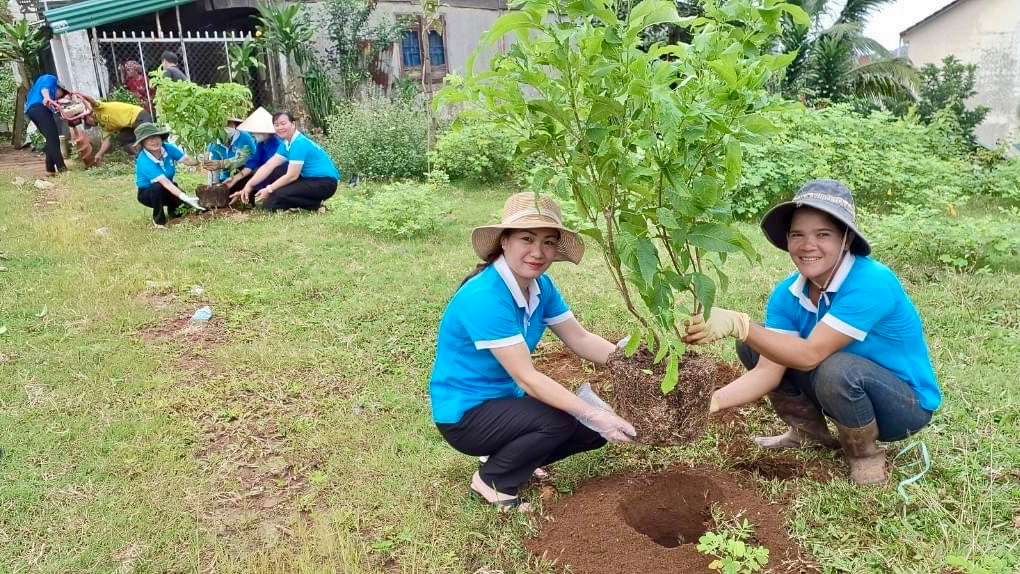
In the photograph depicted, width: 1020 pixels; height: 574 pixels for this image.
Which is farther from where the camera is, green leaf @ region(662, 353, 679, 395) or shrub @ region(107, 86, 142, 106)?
shrub @ region(107, 86, 142, 106)

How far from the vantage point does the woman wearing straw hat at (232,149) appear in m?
7.89

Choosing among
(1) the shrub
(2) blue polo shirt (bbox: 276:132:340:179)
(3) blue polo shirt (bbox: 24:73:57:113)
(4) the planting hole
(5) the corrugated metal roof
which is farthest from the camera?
(1) the shrub

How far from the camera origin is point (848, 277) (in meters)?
2.55

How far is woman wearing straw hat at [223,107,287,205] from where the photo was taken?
7559 mm

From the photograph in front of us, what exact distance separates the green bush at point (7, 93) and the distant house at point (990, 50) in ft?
73.6

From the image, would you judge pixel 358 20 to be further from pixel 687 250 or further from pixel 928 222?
pixel 687 250

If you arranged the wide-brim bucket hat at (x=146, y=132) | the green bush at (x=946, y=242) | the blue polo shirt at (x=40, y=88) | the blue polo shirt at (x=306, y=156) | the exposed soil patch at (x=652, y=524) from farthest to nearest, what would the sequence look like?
the blue polo shirt at (x=40, y=88)
the blue polo shirt at (x=306, y=156)
the wide-brim bucket hat at (x=146, y=132)
the green bush at (x=946, y=242)
the exposed soil patch at (x=652, y=524)

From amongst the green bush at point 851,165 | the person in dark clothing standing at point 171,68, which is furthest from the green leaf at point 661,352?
the person in dark clothing standing at point 171,68

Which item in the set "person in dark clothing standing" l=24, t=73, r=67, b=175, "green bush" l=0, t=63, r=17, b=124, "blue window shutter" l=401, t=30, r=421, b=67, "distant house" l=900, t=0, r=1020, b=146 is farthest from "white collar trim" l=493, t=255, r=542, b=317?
"green bush" l=0, t=63, r=17, b=124

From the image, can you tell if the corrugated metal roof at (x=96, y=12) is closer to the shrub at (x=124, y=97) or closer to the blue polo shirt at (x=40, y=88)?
the shrub at (x=124, y=97)

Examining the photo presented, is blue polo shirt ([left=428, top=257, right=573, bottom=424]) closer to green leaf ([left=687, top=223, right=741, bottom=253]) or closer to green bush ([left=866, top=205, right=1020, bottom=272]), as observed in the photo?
green leaf ([left=687, top=223, right=741, bottom=253])

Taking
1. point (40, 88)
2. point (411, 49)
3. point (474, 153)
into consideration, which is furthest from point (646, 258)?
point (411, 49)

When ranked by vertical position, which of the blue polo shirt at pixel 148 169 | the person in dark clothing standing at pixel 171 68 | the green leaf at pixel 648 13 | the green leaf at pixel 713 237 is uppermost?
the green leaf at pixel 648 13

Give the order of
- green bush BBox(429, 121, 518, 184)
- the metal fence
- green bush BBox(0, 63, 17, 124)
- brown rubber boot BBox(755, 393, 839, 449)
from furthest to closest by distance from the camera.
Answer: green bush BBox(0, 63, 17, 124)
the metal fence
green bush BBox(429, 121, 518, 184)
brown rubber boot BBox(755, 393, 839, 449)
